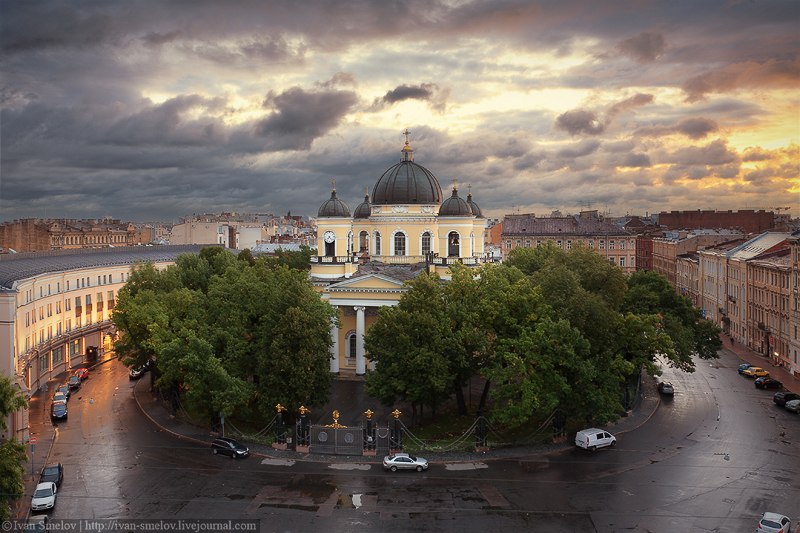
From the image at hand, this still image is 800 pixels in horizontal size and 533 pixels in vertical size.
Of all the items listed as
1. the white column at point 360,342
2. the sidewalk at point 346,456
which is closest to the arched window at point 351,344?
the white column at point 360,342

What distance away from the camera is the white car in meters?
30.8

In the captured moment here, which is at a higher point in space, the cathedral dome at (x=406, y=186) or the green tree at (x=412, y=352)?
the cathedral dome at (x=406, y=186)

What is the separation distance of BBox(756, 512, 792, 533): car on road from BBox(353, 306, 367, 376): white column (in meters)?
34.3

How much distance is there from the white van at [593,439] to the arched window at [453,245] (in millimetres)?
27764

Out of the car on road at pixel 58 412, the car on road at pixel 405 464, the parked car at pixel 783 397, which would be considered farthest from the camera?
the parked car at pixel 783 397

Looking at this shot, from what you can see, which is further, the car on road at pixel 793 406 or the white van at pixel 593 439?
the car on road at pixel 793 406

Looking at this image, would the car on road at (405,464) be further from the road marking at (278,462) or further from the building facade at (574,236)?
the building facade at (574,236)

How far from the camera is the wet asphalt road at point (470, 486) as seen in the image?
30.2 metres

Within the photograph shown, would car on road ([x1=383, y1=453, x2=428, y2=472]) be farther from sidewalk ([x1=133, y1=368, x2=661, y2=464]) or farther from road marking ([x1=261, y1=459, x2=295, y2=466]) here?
road marking ([x1=261, y1=459, x2=295, y2=466])

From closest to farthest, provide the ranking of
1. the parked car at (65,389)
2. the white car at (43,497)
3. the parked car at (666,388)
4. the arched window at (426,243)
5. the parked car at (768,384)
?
1. the white car at (43,497)
2. the parked car at (65,389)
3. the parked car at (666,388)
4. the parked car at (768,384)
5. the arched window at (426,243)

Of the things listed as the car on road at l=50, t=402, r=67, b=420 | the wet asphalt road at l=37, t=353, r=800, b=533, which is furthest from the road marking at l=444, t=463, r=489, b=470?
the car on road at l=50, t=402, r=67, b=420

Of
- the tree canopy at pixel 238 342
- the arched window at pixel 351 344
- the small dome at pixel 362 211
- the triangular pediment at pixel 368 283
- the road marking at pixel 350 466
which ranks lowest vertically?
the road marking at pixel 350 466

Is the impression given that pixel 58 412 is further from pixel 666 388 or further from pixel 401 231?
pixel 666 388

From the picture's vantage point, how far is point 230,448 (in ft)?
127
